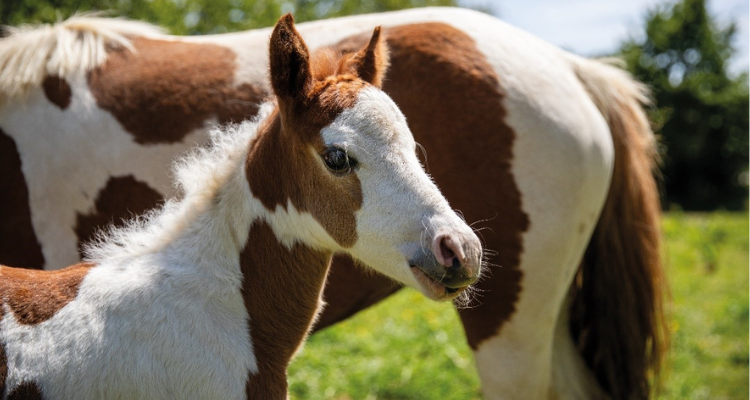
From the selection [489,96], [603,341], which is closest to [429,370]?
[603,341]

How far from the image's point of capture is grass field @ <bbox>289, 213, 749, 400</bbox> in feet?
14.2

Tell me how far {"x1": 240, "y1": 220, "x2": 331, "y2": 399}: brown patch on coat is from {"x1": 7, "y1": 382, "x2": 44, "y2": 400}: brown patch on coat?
0.62m

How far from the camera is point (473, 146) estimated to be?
2756 mm

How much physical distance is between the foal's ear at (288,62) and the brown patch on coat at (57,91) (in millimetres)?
1399

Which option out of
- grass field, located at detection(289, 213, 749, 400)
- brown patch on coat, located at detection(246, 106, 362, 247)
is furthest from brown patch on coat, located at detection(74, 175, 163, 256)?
grass field, located at detection(289, 213, 749, 400)

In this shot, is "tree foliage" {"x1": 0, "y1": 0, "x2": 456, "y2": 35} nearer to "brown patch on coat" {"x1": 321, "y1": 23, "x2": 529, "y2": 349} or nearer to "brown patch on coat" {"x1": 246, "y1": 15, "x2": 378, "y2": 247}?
"brown patch on coat" {"x1": 321, "y1": 23, "x2": 529, "y2": 349}

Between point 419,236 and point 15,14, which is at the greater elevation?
point 419,236

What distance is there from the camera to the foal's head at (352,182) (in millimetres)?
1797

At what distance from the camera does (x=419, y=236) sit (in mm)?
1805

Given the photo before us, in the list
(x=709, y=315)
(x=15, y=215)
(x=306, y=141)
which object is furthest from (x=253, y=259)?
(x=709, y=315)

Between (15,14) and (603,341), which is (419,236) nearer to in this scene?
(603,341)

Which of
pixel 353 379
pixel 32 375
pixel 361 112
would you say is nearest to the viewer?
pixel 32 375

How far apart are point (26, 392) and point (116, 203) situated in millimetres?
1223

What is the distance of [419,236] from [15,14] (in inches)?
181
